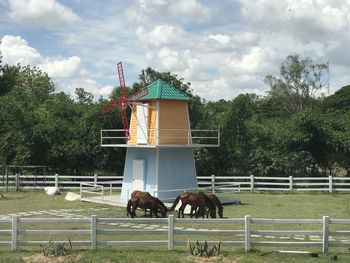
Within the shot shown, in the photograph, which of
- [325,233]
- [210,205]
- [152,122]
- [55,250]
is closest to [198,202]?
[210,205]

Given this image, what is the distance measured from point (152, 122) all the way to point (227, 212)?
6043 millimetres

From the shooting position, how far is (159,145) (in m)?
23.1

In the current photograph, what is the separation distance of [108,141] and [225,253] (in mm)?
22394

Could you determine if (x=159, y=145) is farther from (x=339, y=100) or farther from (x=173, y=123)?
(x=339, y=100)

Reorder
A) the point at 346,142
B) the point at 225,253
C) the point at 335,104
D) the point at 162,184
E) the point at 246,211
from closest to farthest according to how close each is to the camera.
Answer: the point at 225,253
the point at 246,211
the point at 162,184
the point at 346,142
the point at 335,104

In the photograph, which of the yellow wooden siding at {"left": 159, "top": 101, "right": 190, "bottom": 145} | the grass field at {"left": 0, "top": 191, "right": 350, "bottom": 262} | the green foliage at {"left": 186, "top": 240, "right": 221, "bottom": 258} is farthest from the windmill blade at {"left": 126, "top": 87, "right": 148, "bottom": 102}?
the green foliage at {"left": 186, "top": 240, "right": 221, "bottom": 258}

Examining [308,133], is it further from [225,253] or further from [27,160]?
[225,253]

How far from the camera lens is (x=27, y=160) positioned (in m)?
32.4

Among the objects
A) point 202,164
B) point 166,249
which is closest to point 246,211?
A: point 166,249

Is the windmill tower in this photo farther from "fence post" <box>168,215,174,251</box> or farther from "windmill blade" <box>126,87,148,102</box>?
"fence post" <box>168,215,174,251</box>

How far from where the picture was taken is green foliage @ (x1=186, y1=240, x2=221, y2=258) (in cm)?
1173

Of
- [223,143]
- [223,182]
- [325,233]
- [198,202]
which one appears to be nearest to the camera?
[325,233]

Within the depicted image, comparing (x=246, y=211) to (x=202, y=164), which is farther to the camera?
(x=202, y=164)

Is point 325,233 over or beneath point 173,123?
beneath
